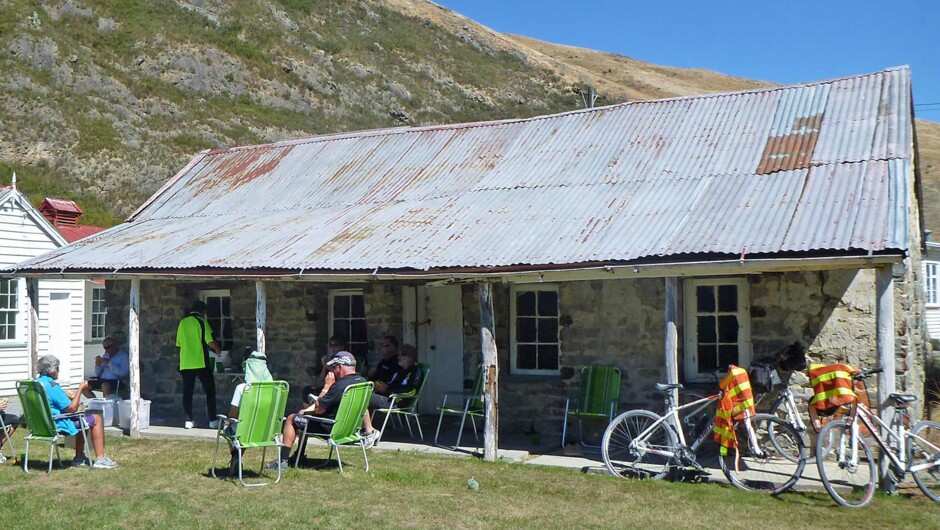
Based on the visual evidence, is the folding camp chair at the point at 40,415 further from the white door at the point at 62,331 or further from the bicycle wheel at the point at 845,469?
the white door at the point at 62,331

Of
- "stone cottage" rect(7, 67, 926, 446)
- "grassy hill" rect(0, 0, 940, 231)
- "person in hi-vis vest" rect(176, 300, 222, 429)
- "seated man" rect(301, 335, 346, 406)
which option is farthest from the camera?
"grassy hill" rect(0, 0, 940, 231)

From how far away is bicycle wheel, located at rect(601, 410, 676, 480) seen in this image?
827 centimetres

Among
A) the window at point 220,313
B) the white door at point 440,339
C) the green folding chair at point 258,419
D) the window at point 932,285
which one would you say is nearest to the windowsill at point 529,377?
the white door at point 440,339

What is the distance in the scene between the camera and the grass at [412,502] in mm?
6594

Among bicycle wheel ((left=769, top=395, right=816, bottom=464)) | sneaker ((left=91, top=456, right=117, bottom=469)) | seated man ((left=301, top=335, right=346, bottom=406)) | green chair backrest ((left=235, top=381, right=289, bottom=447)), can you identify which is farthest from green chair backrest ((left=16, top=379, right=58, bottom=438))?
Result: bicycle wheel ((left=769, top=395, right=816, bottom=464))

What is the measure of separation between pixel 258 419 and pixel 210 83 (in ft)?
133

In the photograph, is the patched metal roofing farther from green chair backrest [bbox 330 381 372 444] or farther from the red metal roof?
the red metal roof

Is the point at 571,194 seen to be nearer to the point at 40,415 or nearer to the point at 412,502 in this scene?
the point at 412,502

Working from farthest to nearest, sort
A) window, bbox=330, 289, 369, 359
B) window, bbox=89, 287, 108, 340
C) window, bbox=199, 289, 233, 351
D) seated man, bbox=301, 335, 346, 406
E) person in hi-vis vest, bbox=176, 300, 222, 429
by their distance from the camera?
1. window, bbox=89, 287, 108, 340
2. window, bbox=199, 289, 233, 351
3. window, bbox=330, 289, 369, 359
4. person in hi-vis vest, bbox=176, 300, 222, 429
5. seated man, bbox=301, 335, 346, 406

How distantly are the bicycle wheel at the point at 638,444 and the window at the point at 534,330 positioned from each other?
2.18 m

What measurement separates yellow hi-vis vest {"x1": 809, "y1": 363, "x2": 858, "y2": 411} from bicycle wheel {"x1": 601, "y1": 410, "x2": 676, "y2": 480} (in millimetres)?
1291

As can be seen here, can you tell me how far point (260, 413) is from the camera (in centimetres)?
790

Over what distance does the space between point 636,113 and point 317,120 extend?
34.6 meters

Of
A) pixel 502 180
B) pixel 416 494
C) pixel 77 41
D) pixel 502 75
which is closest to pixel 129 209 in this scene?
pixel 77 41
